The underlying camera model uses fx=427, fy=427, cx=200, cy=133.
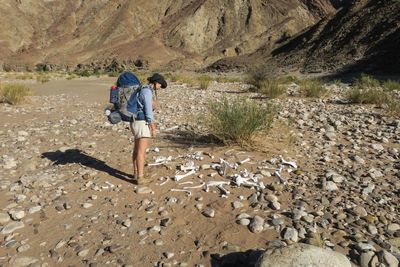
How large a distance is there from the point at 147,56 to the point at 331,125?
217 ft

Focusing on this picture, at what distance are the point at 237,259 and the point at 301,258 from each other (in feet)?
2.29

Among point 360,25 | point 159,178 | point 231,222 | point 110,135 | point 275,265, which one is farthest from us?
point 360,25

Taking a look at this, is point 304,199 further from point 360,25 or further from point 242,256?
point 360,25

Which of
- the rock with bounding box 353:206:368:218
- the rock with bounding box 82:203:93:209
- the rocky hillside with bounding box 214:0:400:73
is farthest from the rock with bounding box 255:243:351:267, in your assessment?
the rocky hillside with bounding box 214:0:400:73

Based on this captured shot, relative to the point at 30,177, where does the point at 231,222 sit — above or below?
above

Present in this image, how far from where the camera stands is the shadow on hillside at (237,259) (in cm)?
349

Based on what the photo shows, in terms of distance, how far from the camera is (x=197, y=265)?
3516mm

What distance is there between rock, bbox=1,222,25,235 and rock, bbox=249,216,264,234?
2323 mm

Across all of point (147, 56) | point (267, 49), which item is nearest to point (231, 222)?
point (267, 49)

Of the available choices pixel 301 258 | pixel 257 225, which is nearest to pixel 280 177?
pixel 257 225

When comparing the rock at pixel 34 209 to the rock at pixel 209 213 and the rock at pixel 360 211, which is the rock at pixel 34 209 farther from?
the rock at pixel 360 211

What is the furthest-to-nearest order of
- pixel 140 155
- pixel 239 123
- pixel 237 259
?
pixel 239 123 → pixel 140 155 → pixel 237 259

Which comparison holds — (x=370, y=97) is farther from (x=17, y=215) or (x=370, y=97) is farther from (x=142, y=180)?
(x=17, y=215)

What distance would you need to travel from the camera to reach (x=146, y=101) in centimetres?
504
